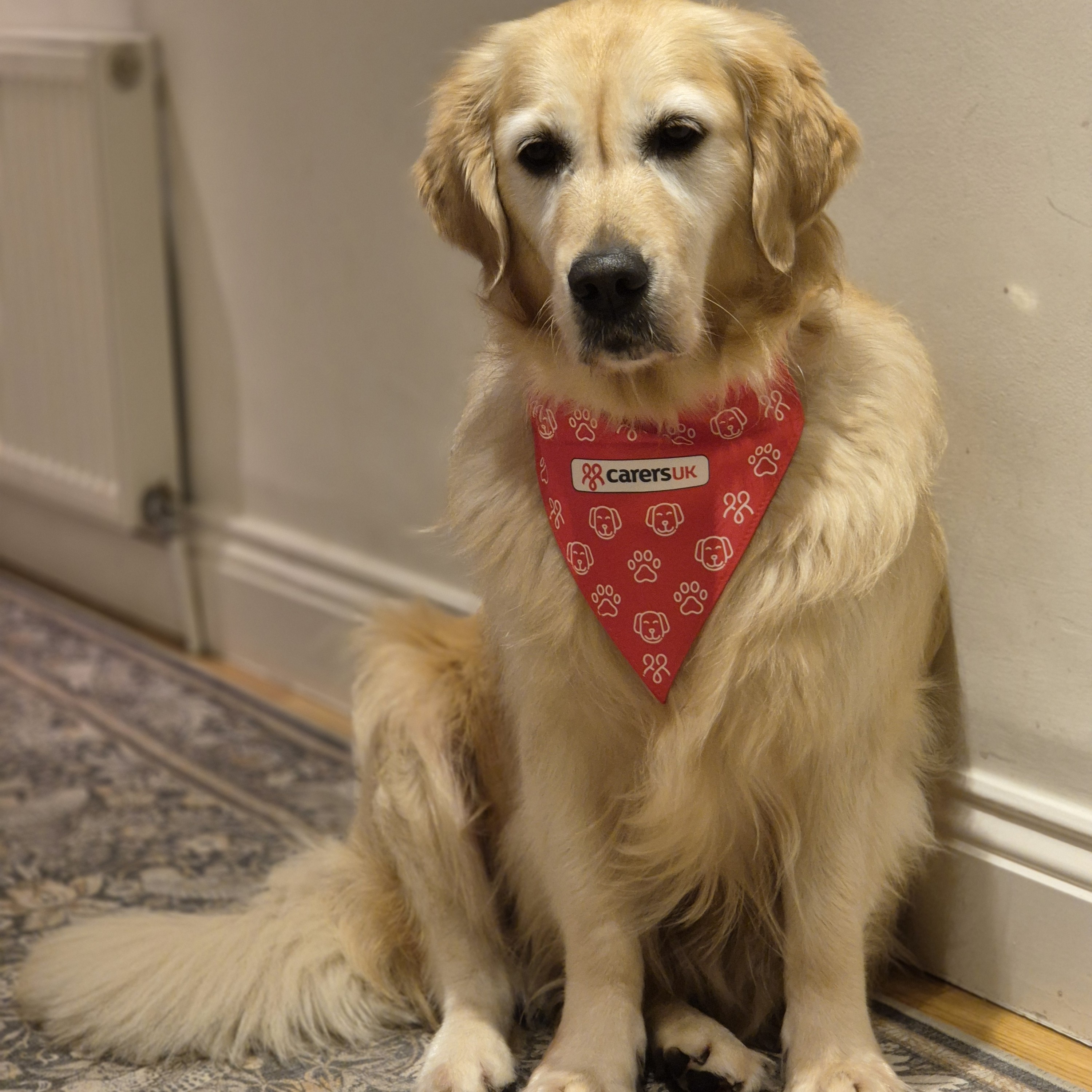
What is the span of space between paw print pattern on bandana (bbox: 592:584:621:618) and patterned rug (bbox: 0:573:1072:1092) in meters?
0.54

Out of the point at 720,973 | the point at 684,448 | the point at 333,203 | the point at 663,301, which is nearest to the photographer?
the point at 663,301

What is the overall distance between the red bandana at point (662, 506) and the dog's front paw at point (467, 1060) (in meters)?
0.46

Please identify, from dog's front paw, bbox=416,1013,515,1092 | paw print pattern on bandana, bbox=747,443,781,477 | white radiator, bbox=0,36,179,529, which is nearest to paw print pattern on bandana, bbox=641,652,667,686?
paw print pattern on bandana, bbox=747,443,781,477

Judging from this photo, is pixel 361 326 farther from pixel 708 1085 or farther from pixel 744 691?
pixel 708 1085

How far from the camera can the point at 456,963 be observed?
158cm

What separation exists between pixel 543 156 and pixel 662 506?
378mm

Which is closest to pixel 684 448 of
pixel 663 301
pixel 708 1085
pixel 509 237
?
pixel 663 301

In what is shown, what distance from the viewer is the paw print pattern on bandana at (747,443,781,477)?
→ 1.34 meters

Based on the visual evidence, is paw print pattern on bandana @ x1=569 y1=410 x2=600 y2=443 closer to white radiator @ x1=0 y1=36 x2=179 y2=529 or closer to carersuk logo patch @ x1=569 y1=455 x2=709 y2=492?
carersuk logo patch @ x1=569 y1=455 x2=709 y2=492

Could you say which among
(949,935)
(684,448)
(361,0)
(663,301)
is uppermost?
(361,0)

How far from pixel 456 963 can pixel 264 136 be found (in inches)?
63.4

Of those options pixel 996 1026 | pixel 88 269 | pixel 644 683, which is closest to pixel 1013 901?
pixel 996 1026

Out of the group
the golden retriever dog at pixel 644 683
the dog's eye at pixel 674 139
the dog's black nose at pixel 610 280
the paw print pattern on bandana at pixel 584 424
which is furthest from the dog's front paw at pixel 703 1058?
the dog's eye at pixel 674 139

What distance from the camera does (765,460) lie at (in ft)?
4.42
